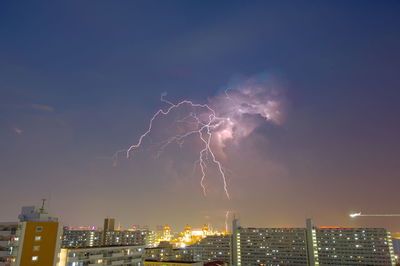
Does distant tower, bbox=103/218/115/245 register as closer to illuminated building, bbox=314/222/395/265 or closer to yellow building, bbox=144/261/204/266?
yellow building, bbox=144/261/204/266

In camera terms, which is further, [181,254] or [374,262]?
[181,254]

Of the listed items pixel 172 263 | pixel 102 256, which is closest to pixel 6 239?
pixel 102 256

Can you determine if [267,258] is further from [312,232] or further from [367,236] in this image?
[367,236]

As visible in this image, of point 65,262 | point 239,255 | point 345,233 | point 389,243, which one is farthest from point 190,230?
point 65,262

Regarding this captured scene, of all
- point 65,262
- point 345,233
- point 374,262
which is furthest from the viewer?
point 345,233

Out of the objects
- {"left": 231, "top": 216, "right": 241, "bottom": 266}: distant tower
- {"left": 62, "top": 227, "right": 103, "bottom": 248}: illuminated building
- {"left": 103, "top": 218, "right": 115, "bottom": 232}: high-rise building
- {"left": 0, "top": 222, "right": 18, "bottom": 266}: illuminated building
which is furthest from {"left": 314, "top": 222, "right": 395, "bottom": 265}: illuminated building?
{"left": 103, "top": 218, "right": 115, "bottom": 232}: high-rise building
